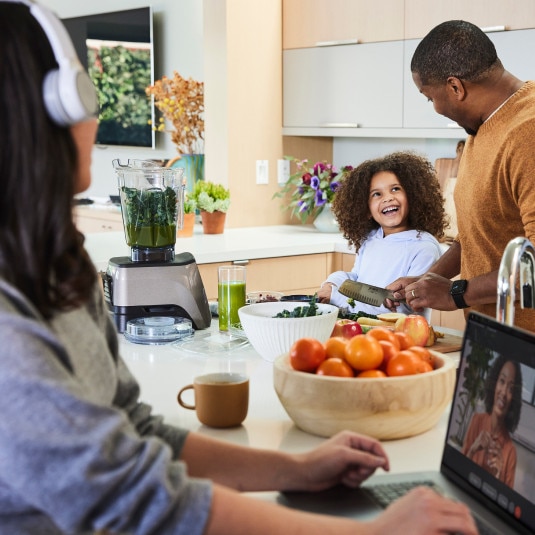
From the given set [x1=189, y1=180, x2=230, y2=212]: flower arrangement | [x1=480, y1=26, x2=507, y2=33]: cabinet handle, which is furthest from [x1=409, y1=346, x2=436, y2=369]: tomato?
[x1=189, y1=180, x2=230, y2=212]: flower arrangement

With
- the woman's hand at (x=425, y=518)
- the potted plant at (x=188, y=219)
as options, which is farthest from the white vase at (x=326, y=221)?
the woman's hand at (x=425, y=518)

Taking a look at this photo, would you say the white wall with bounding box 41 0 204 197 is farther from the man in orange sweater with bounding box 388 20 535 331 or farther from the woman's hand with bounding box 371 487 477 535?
the woman's hand with bounding box 371 487 477 535

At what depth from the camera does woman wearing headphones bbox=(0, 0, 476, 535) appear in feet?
2.78

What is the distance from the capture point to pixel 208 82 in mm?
4320

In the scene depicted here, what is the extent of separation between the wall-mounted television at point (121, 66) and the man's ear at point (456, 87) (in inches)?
140

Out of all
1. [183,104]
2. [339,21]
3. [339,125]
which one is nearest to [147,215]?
[339,125]

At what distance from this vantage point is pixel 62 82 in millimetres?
900

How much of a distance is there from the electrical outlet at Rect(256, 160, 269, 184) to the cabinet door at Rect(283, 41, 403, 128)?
24 cm

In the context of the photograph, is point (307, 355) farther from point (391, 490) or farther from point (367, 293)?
point (367, 293)

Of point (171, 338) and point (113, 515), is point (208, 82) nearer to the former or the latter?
point (171, 338)

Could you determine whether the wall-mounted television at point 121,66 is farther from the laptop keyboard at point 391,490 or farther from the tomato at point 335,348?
the laptop keyboard at point 391,490

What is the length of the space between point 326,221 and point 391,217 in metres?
1.13

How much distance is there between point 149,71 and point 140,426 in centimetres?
497

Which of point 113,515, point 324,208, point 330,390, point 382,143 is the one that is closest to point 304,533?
point 113,515
